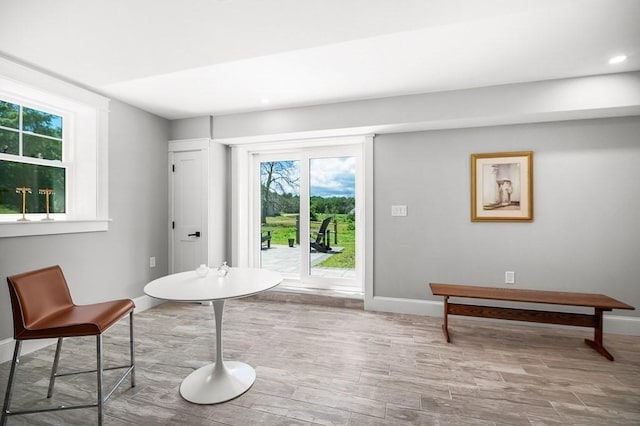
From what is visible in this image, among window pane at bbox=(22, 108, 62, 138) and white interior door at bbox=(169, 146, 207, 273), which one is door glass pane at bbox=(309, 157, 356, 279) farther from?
window pane at bbox=(22, 108, 62, 138)

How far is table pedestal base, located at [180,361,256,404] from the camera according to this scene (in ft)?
6.11

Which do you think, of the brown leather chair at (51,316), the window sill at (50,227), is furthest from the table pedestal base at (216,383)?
the window sill at (50,227)

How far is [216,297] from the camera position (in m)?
1.66

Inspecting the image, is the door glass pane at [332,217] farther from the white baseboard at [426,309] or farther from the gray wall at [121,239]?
the gray wall at [121,239]


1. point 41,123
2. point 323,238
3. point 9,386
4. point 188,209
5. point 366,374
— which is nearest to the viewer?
point 9,386

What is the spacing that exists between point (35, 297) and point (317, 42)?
7.65ft

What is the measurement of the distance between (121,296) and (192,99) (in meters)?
2.35

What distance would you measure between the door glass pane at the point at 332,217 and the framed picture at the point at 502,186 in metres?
1.45

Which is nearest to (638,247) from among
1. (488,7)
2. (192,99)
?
(488,7)

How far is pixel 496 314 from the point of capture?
272 centimetres

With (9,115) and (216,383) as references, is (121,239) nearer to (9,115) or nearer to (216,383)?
(9,115)

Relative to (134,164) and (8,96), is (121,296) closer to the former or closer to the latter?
(134,164)

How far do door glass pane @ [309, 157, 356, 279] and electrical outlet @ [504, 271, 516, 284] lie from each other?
173 cm

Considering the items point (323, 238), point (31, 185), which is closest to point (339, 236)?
point (323, 238)
